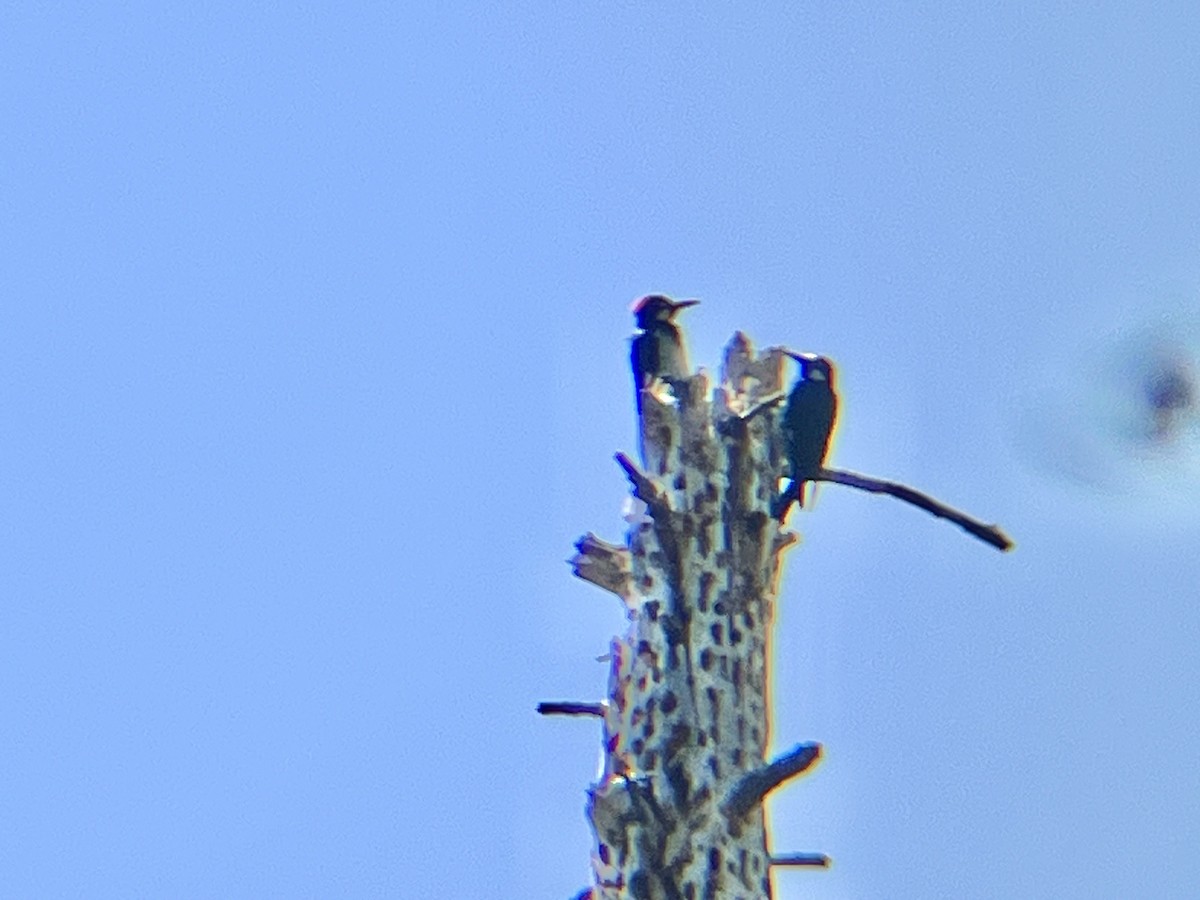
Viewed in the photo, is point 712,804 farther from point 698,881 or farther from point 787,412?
point 787,412

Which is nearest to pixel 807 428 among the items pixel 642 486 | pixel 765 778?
pixel 642 486

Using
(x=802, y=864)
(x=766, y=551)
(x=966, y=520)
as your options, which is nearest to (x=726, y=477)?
(x=766, y=551)

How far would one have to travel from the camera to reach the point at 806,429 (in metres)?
7.44

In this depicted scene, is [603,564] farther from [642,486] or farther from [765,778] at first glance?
[765,778]

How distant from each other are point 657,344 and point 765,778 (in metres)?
2.24

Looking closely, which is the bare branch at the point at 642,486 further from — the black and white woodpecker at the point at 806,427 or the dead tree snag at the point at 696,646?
the black and white woodpecker at the point at 806,427

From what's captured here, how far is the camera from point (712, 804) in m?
6.45

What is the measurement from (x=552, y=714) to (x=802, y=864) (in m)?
0.98

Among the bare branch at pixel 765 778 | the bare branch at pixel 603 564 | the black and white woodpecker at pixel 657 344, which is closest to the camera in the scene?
the bare branch at pixel 765 778

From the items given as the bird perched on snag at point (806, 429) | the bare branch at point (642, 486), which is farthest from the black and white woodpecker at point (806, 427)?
the bare branch at point (642, 486)

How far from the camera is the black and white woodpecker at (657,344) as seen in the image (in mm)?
7891

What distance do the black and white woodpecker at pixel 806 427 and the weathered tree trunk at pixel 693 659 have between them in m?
0.08

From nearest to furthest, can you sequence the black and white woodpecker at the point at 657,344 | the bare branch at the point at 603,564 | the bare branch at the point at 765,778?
1. the bare branch at the point at 765,778
2. the bare branch at the point at 603,564
3. the black and white woodpecker at the point at 657,344

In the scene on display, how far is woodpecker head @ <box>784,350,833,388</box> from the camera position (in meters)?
7.67
